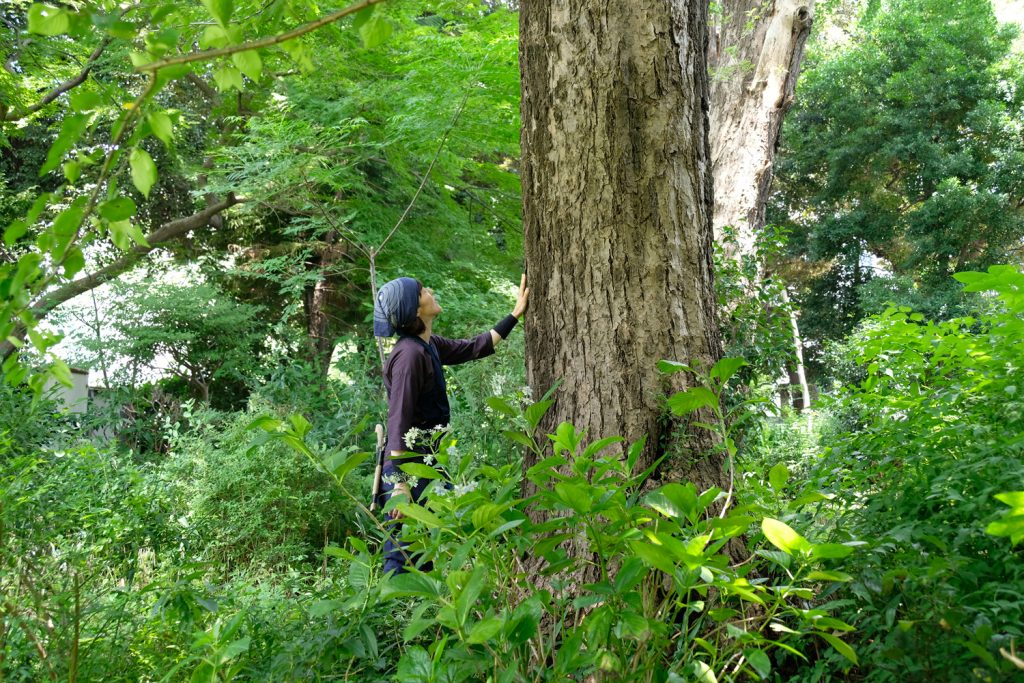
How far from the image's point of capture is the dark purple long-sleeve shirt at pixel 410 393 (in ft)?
13.1

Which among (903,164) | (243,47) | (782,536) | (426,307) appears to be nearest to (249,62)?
(243,47)

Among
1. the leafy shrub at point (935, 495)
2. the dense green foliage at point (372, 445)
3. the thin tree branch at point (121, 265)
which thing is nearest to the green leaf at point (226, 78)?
the dense green foliage at point (372, 445)

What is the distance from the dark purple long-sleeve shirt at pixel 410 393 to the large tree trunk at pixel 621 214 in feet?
4.81

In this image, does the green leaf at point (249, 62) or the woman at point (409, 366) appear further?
the woman at point (409, 366)

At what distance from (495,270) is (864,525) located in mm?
8015

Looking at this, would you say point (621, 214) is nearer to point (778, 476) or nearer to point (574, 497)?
point (778, 476)

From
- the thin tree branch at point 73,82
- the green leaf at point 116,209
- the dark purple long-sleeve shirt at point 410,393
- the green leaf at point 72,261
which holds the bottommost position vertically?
the dark purple long-sleeve shirt at point 410,393

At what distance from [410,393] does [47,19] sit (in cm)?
303

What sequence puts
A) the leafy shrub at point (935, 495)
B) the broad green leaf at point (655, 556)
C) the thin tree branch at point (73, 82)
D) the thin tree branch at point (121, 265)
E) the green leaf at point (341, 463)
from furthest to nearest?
the thin tree branch at point (121, 265) → the thin tree branch at point (73, 82) → the green leaf at point (341, 463) → the leafy shrub at point (935, 495) → the broad green leaf at point (655, 556)

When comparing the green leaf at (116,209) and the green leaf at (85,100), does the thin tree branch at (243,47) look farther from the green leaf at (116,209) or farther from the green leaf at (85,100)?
the green leaf at (116,209)

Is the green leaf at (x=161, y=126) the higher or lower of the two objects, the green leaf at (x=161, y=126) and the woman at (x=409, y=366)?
the higher

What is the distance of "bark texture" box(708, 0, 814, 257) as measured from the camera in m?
6.55

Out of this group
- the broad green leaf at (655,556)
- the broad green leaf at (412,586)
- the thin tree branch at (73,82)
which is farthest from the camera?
the thin tree branch at (73,82)

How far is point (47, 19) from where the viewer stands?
42.6 inches
